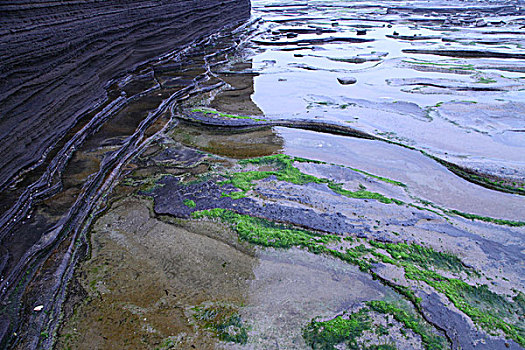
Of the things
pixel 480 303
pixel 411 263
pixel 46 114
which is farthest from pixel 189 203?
pixel 46 114

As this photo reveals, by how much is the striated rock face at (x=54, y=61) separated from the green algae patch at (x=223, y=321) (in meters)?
3.04

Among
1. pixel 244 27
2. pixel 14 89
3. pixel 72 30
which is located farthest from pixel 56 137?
pixel 244 27

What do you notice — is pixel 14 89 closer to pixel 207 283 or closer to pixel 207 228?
pixel 207 228

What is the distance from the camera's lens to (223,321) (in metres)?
2.34

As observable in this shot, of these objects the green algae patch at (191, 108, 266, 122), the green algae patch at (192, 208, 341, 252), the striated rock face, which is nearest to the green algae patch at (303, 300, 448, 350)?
the green algae patch at (192, 208, 341, 252)

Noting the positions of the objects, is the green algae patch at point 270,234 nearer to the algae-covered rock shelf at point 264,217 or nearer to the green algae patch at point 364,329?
the algae-covered rock shelf at point 264,217

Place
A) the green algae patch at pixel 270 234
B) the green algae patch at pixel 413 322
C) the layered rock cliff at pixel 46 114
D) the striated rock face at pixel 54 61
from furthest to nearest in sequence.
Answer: the striated rock face at pixel 54 61, the green algae patch at pixel 270 234, the layered rock cliff at pixel 46 114, the green algae patch at pixel 413 322

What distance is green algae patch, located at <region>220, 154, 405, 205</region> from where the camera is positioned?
3.74m

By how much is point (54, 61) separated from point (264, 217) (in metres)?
4.88

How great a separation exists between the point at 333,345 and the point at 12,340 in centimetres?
213

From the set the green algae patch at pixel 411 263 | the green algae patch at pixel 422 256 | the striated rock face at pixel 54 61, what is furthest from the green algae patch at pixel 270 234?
the striated rock face at pixel 54 61

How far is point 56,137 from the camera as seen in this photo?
4.88 m

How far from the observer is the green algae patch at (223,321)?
224cm

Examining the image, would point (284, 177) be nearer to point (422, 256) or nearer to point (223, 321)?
point (422, 256)
